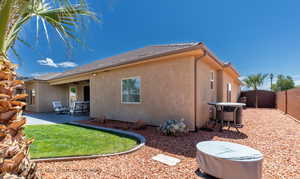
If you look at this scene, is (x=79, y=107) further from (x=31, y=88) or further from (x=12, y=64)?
(x=12, y=64)

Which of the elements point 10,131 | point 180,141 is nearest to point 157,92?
point 180,141

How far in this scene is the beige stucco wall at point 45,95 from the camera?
14203 mm

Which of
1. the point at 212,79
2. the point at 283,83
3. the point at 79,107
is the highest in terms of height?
the point at 283,83

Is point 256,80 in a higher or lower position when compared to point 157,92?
higher

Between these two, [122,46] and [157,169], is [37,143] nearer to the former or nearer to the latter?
[157,169]

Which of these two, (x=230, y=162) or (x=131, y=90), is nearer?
(x=230, y=162)

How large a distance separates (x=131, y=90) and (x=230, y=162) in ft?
21.4

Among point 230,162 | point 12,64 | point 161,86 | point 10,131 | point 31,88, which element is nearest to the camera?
point 10,131

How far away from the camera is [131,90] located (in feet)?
27.9

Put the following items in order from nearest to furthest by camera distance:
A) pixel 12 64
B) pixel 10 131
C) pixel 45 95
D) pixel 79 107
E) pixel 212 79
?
pixel 10 131
pixel 12 64
pixel 212 79
pixel 79 107
pixel 45 95

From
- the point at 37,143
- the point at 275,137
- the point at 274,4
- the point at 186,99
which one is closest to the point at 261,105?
the point at 274,4

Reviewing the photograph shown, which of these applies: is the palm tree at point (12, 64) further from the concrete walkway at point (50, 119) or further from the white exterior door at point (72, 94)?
the white exterior door at point (72, 94)

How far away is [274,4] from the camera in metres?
7.99

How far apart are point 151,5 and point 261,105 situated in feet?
71.0
